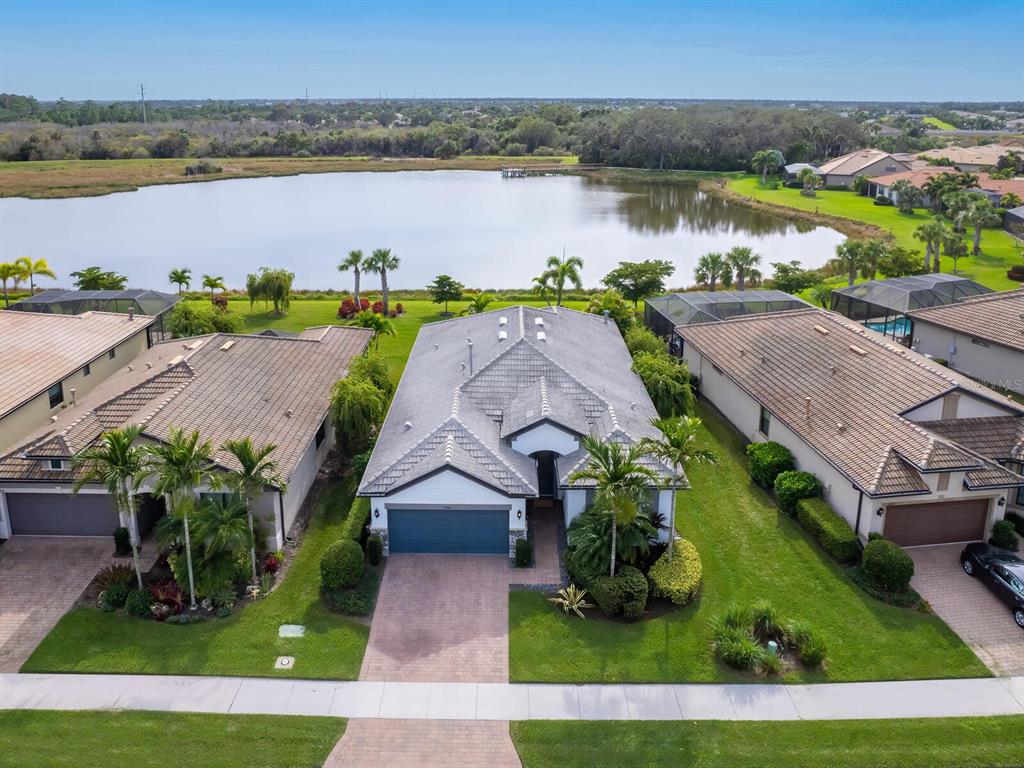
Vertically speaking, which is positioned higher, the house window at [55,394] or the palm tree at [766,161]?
the palm tree at [766,161]

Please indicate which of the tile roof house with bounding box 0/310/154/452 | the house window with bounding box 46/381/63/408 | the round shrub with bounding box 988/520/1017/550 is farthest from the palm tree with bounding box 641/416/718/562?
the house window with bounding box 46/381/63/408

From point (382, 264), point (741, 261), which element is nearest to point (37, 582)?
point (382, 264)

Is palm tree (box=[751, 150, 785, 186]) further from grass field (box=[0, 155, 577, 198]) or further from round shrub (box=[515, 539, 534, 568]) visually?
round shrub (box=[515, 539, 534, 568])

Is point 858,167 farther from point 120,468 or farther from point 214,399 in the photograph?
point 120,468

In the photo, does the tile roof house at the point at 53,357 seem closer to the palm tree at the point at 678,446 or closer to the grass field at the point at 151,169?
the palm tree at the point at 678,446

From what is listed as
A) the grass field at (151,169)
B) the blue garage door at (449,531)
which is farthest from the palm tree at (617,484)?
the grass field at (151,169)

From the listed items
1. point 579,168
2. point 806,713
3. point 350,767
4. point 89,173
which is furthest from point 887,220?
point 89,173

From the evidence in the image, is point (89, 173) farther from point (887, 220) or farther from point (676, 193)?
point (887, 220)
